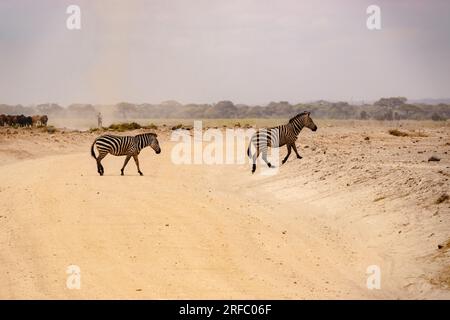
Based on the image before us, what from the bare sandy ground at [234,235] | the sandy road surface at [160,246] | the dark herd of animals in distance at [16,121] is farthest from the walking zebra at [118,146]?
the dark herd of animals in distance at [16,121]

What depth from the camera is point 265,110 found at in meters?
148

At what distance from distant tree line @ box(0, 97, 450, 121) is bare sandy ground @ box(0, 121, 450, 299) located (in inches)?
3141

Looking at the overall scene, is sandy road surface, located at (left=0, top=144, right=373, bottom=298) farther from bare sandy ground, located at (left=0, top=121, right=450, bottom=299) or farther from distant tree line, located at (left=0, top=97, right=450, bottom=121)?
distant tree line, located at (left=0, top=97, right=450, bottom=121)

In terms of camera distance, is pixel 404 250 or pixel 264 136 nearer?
pixel 404 250

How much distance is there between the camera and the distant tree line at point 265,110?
112788 millimetres

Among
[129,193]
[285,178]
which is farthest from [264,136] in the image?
[129,193]

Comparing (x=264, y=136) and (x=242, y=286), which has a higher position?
(x=264, y=136)

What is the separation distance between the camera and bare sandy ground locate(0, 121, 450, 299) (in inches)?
407

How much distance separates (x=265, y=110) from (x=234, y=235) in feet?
445

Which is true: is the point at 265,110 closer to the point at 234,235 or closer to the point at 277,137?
the point at 277,137

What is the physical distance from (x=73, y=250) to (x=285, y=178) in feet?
33.7

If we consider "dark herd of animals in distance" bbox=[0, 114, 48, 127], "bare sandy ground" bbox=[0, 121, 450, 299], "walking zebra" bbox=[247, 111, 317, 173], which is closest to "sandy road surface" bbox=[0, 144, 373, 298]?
A: "bare sandy ground" bbox=[0, 121, 450, 299]

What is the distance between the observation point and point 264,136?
957 inches

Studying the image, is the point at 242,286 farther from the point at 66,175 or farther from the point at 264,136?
the point at 264,136
